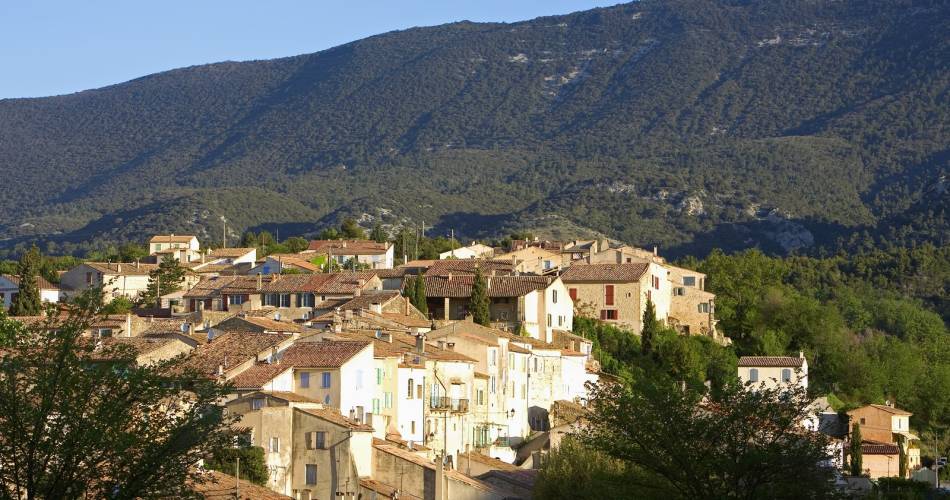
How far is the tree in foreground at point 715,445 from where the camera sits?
45812 mm

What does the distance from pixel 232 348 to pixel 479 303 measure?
2937 centimetres

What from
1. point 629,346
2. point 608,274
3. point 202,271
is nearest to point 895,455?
point 629,346

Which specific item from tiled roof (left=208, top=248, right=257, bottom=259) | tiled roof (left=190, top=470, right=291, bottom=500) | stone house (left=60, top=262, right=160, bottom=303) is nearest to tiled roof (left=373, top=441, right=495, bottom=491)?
tiled roof (left=190, top=470, right=291, bottom=500)

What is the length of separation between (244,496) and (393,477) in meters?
8.62

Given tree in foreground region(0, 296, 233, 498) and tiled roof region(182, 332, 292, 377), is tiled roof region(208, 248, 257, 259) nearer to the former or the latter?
tiled roof region(182, 332, 292, 377)

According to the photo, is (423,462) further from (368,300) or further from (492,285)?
(492,285)

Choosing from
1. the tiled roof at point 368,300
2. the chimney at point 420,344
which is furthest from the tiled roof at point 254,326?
the tiled roof at point 368,300

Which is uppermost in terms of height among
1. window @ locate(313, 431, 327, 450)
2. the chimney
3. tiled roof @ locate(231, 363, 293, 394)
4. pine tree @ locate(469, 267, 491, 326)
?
pine tree @ locate(469, 267, 491, 326)

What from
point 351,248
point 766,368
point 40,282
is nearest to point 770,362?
point 766,368

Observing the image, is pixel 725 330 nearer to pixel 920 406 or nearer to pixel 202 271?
pixel 920 406

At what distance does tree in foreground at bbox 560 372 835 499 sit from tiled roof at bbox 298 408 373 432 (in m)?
8.17

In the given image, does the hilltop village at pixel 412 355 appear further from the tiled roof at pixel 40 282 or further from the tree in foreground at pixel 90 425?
the tree in foreground at pixel 90 425

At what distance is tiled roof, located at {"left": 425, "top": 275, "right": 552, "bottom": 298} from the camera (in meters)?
92.2

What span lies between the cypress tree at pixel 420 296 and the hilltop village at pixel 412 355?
0.30 feet
